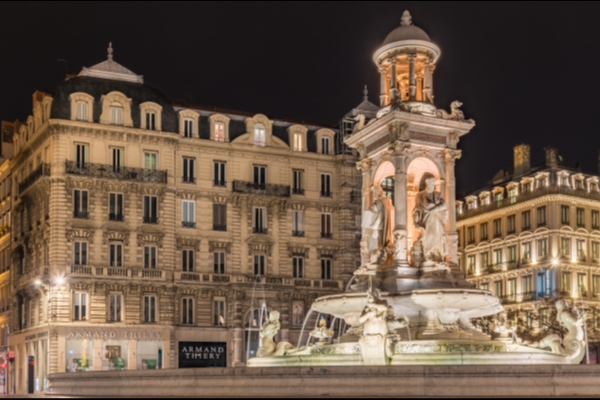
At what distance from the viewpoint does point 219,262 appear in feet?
198

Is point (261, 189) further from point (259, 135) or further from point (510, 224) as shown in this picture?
point (510, 224)

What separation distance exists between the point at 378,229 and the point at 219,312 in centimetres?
3395

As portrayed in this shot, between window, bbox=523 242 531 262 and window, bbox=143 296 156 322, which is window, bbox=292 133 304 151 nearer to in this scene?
window, bbox=143 296 156 322

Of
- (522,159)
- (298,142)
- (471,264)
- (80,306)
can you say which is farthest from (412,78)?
(471,264)

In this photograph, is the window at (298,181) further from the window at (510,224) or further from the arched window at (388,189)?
the window at (510,224)

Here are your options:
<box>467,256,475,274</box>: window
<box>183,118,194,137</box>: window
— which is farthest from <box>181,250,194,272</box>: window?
<box>467,256,475,274</box>: window

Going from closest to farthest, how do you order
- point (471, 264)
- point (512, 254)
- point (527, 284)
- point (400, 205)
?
point (400, 205) → point (527, 284) → point (512, 254) → point (471, 264)

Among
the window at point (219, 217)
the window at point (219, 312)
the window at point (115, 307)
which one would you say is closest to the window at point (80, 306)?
the window at point (115, 307)

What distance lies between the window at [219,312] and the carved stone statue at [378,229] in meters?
33.3

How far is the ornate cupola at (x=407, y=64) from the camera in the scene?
28.0 meters

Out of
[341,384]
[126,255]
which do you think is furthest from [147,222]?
[341,384]

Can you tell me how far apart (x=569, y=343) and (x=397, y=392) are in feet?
24.7

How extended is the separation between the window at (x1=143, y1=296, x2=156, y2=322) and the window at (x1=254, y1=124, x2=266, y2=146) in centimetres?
1222

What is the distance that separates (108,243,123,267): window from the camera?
5731 centimetres
